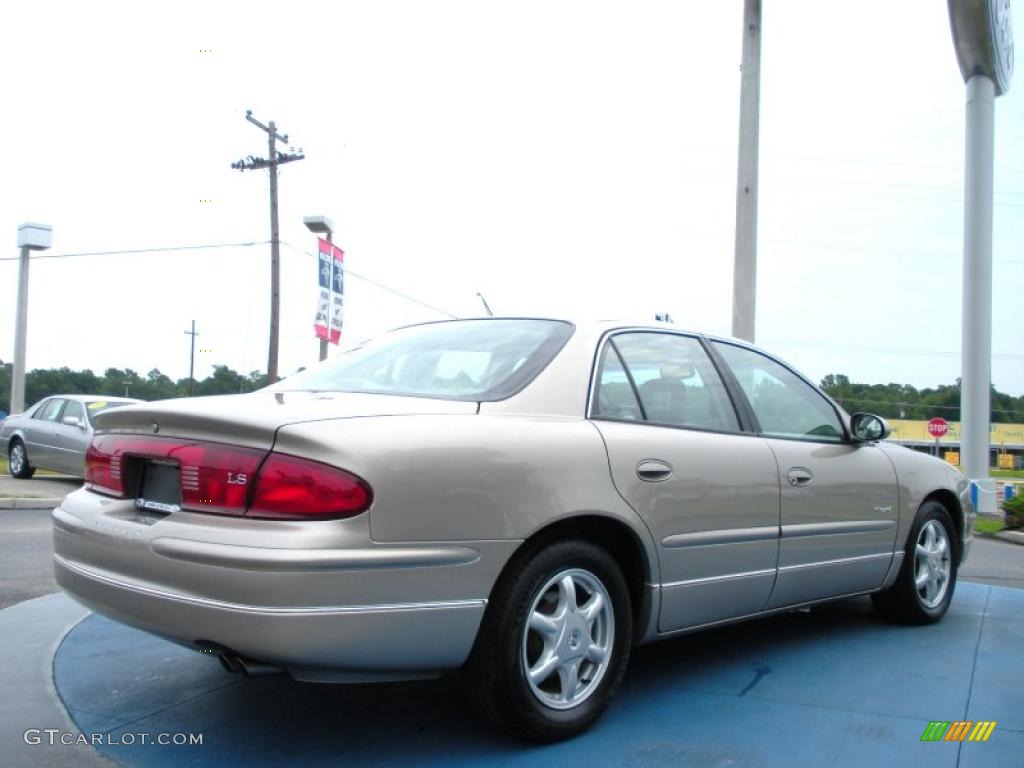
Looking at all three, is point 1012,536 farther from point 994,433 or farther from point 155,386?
point 994,433

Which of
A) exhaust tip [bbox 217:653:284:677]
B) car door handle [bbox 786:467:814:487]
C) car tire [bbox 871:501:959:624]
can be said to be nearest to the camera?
exhaust tip [bbox 217:653:284:677]

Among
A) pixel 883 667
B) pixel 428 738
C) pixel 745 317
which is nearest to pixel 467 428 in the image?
pixel 428 738

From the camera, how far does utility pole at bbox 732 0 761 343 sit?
36.9ft

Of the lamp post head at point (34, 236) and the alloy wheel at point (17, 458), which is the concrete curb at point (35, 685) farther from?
the lamp post head at point (34, 236)

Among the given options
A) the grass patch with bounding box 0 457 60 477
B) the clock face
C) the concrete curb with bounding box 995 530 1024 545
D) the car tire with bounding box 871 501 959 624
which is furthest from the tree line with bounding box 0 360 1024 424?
the car tire with bounding box 871 501 959 624

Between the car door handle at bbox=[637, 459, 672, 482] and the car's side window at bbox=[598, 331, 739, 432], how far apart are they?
224 millimetres

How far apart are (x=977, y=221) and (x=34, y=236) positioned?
1926cm

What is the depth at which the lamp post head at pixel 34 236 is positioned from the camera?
1998cm

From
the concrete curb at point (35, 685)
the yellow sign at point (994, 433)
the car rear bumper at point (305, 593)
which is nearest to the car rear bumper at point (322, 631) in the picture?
the car rear bumper at point (305, 593)

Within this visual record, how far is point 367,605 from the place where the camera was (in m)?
2.59

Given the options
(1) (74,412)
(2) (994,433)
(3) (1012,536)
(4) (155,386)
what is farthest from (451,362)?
(2) (994,433)

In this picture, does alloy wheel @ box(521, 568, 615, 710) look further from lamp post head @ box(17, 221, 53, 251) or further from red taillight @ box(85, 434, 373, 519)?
lamp post head @ box(17, 221, 53, 251)

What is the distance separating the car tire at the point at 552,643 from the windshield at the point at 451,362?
0.64 metres

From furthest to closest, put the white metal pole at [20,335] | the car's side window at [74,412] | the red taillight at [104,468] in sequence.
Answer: the white metal pole at [20,335] → the car's side window at [74,412] → the red taillight at [104,468]
